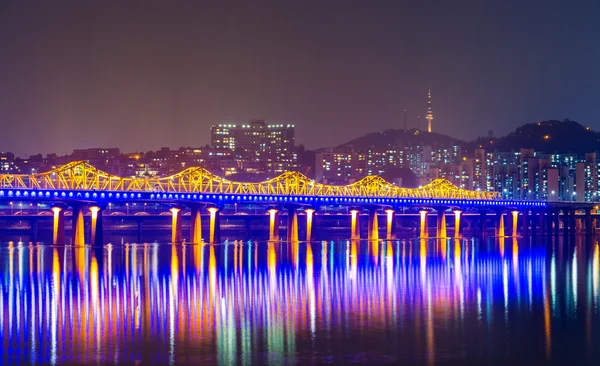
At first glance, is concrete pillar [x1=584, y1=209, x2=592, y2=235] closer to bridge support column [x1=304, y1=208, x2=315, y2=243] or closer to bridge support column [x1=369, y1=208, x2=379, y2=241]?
bridge support column [x1=369, y1=208, x2=379, y2=241]

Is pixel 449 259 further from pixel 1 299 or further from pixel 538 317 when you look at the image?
pixel 1 299

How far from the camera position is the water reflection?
137ft

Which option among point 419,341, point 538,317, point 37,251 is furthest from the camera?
point 37,251

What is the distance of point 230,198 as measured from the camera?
442ft

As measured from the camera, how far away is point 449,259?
97.5 metres

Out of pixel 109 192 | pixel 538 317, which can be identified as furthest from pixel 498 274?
pixel 109 192

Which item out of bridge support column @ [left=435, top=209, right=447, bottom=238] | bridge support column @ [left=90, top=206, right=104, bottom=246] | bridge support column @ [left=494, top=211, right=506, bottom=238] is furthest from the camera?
bridge support column @ [left=494, top=211, right=506, bottom=238]

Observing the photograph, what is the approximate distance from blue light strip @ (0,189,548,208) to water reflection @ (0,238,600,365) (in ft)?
67.7

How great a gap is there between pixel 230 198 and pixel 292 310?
268 feet

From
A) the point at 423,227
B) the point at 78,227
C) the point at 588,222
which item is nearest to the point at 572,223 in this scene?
the point at 588,222

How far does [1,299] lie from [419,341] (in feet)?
89.4

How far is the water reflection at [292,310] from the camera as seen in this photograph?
137 ft

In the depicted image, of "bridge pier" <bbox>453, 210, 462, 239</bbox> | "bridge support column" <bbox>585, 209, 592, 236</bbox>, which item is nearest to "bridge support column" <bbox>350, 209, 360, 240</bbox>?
"bridge pier" <bbox>453, 210, 462, 239</bbox>

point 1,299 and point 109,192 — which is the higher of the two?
point 109,192
